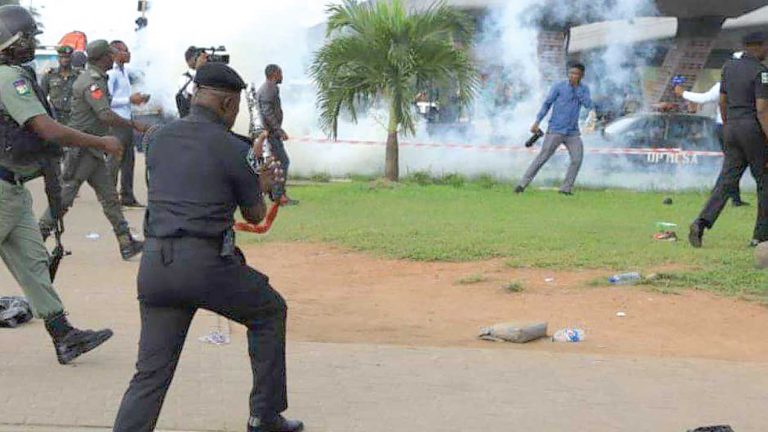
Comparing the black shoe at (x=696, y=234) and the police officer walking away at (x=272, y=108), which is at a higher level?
the police officer walking away at (x=272, y=108)

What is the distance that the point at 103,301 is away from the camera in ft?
28.2

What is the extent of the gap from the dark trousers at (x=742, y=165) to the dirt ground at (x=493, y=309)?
4.65 ft

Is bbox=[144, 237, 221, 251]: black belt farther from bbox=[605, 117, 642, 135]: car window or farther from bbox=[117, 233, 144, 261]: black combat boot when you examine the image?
bbox=[605, 117, 642, 135]: car window

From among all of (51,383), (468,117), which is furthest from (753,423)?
(468,117)

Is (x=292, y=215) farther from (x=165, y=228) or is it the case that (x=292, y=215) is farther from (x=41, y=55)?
(x=41, y=55)

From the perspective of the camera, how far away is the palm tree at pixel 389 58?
17.6 meters

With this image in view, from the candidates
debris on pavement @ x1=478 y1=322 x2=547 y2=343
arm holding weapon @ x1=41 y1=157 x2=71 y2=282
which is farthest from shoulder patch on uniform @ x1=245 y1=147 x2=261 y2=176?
debris on pavement @ x1=478 y1=322 x2=547 y2=343

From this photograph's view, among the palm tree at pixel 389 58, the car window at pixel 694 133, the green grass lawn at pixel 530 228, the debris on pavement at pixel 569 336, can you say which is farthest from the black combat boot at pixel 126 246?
the car window at pixel 694 133

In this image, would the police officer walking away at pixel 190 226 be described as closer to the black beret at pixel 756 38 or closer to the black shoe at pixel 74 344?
the black shoe at pixel 74 344

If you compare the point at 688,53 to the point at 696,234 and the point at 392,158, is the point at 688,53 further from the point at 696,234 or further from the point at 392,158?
the point at 696,234

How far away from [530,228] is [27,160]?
692 centimetres

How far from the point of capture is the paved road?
5785mm

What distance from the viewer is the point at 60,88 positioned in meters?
13.9

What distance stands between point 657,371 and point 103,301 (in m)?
3.93
